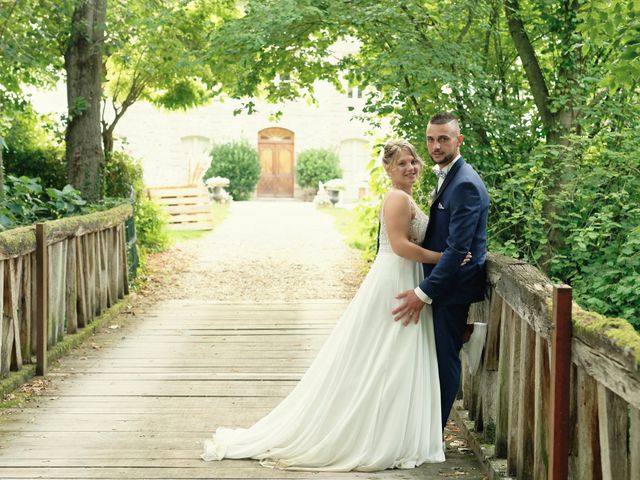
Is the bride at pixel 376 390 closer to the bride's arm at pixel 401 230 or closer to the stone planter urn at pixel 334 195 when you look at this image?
the bride's arm at pixel 401 230

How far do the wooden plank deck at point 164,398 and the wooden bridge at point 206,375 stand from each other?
0.02 m

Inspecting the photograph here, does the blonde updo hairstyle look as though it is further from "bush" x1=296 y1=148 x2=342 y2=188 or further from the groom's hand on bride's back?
"bush" x1=296 y1=148 x2=342 y2=188

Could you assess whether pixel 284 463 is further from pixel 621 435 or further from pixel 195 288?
pixel 195 288

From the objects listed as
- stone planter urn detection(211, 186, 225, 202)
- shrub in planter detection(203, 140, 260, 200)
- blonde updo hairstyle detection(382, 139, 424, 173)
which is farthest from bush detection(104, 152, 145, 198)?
shrub in planter detection(203, 140, 260, 200)

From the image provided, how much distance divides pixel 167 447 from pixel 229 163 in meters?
27.9

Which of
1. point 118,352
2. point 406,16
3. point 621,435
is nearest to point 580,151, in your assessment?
point 406,16

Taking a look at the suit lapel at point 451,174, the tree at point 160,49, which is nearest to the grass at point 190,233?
the tree at point 160,49

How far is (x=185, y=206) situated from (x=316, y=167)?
12872 mm

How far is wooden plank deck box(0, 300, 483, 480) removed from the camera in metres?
4.74

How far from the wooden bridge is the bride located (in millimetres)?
146

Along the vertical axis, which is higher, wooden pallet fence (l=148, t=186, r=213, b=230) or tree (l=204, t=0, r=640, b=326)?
tree (l=204, t=0, r=640, b=326)

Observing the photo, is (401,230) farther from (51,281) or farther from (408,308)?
(51,281)

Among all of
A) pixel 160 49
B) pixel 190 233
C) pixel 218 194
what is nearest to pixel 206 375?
pixel 160 49

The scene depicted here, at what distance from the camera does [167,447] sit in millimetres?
5152
